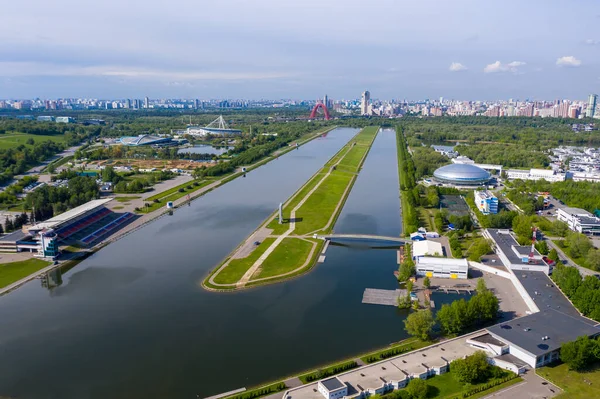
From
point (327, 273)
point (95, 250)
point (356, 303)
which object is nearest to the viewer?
point (356, 303)

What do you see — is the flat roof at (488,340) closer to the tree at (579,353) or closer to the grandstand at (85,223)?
the tree at (579,353)

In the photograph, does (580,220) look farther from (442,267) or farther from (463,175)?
(463,175)

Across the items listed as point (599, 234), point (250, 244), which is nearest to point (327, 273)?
point (250, 244)

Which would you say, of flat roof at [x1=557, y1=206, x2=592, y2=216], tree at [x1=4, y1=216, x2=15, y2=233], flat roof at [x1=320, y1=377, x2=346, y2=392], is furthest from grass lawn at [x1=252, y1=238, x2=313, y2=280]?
flat roof at [x1=557, y1=206, x2=592, y2=216]

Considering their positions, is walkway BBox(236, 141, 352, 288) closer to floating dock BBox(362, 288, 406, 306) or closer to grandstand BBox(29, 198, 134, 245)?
floating dock BBox(362, 288, 406, 306)

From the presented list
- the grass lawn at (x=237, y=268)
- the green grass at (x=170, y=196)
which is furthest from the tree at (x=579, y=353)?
the green grass at (x=170, y=196)

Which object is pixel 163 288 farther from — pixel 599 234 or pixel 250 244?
pixel 599 234
